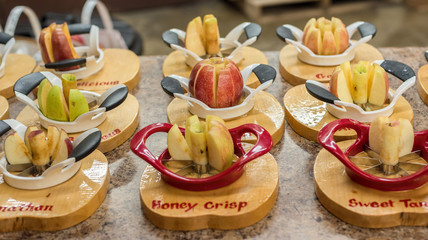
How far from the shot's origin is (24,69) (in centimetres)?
187

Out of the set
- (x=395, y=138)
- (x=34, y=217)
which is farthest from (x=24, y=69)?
(x=395, y=138)

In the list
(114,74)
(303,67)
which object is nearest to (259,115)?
(303,67)

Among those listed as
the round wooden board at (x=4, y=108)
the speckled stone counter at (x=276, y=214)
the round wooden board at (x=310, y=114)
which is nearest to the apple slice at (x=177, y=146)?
the speckled stone counter at (x=276, y=214)

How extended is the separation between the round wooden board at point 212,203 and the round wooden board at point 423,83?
62 cm

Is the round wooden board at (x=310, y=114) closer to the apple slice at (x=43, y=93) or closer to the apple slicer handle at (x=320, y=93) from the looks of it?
the apple slicer handle at (x=320, y=93)

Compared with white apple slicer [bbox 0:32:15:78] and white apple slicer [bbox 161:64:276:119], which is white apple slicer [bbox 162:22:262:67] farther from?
white apple slicer [bbox 0:32:15:78]

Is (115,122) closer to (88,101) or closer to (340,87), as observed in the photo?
(88,101)

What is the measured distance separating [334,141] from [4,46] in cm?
121

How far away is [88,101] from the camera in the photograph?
1.56 metres

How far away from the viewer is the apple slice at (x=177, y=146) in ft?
4.00

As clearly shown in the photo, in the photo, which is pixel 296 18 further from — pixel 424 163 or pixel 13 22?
pixel 424 163

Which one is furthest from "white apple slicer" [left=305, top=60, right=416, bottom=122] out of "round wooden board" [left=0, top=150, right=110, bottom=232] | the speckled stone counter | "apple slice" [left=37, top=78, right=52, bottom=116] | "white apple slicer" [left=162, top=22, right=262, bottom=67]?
"apple slice" [left=37, top=78, right=52, bottom=116]

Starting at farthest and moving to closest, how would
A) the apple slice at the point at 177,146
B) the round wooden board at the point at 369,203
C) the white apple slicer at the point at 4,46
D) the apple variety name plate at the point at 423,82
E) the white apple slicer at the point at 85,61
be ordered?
1. the white apple slicer at the point at 4,46
2. the white apple slicer at the point at 85,61
3. the apple variety name plate at the point at 423,82
4. the apple slice at the point at 177,146
5. the round wooden board at the point at 369,203

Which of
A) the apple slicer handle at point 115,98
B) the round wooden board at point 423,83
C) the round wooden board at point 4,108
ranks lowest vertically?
the round wooden board at point 4,108
